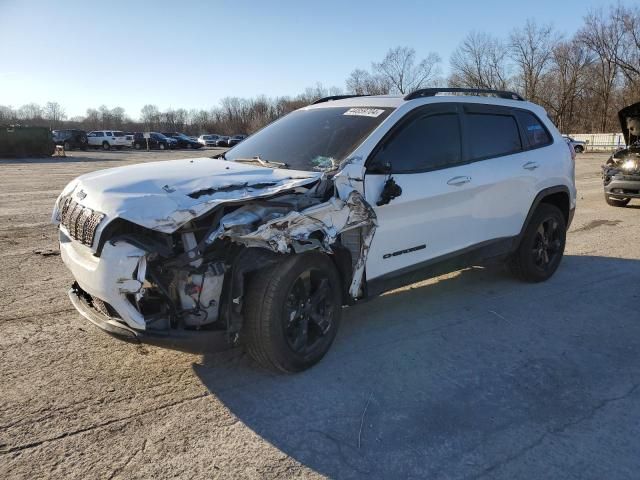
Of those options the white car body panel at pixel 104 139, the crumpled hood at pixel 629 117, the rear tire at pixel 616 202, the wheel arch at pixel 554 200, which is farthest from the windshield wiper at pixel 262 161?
the white car body panel at pixel 104 139

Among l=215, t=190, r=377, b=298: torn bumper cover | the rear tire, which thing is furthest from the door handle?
the rear tire

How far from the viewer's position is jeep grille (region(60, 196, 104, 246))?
9.96 feet

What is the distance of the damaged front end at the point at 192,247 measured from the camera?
2.94 m

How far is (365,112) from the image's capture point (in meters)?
4.28

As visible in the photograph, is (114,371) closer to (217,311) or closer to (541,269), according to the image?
(217,311)

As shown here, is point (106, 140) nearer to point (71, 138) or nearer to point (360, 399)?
point (71, 138)

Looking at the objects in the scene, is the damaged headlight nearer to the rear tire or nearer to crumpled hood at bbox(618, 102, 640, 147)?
the rear tire

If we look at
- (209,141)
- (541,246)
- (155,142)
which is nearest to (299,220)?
(541,246)

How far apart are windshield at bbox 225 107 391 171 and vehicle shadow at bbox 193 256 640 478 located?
4.78 ft

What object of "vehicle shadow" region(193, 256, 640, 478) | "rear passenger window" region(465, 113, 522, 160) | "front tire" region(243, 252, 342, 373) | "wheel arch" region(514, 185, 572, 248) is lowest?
"vehicle shadow" region(193, 256, 640, 478)

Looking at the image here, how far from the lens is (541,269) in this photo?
563 cm

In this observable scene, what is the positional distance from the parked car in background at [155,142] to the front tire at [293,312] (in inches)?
1919

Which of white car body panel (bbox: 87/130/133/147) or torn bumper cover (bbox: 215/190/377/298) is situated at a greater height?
white car body panel (bbox: 87/130/133/147)

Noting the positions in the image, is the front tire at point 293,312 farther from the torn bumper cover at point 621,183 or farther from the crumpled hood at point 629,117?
the crumpled hood at point 629,117
